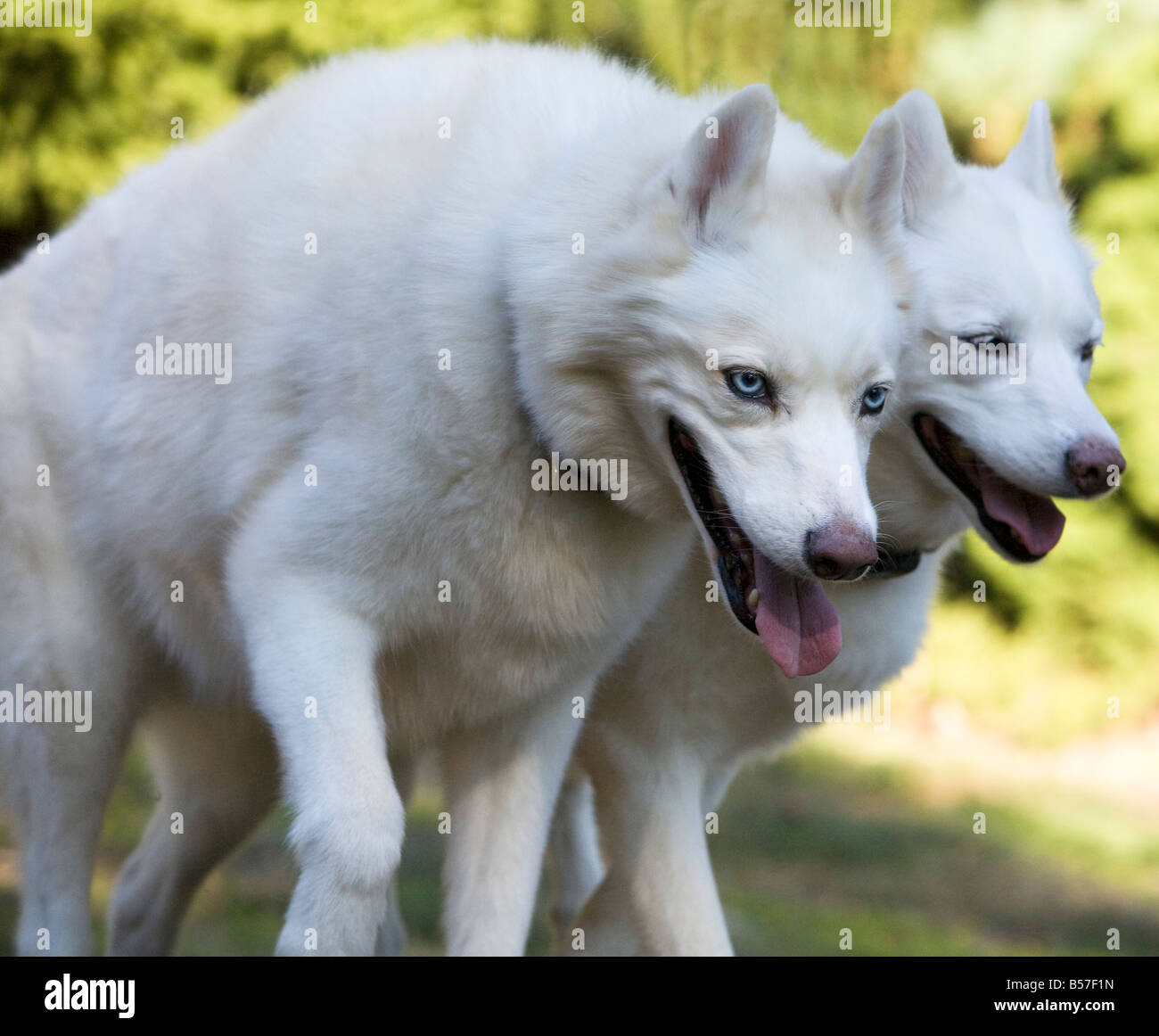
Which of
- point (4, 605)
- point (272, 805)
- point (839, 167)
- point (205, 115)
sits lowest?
point (272, 805)

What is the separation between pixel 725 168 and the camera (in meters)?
2.93

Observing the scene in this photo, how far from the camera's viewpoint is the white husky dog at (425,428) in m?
2.92

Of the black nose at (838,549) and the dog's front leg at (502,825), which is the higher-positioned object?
the black nose at (838,549)

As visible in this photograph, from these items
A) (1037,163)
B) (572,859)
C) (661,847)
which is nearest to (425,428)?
(661,847)

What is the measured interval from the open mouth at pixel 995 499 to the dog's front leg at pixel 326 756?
1436mm

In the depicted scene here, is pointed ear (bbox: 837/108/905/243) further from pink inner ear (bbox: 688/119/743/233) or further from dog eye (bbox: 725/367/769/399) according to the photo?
dog eye (bbox: 725/367/769/399)

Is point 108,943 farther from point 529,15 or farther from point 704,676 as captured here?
point 529,15

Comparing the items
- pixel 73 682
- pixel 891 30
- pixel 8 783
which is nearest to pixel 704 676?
pixel 73 682

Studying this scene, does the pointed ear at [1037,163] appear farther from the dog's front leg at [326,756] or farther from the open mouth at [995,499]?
the dog's front leg at [326,756]

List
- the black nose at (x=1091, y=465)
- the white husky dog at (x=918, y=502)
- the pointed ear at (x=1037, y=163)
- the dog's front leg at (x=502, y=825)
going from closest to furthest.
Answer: the black nose at (x=1091, y=465)
the white husky dog at (x=918, y=502)
the dog's front leg at (x=502, y=825)
the pointed ear at (x=1037, y=163)

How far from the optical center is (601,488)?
316 centimetres

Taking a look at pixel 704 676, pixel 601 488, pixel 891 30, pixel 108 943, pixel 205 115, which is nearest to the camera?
pixel 601 488

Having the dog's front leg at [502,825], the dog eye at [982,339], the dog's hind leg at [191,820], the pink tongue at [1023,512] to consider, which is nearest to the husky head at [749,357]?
the dog eye at [982,339]

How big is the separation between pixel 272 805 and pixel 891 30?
6.62 metres
